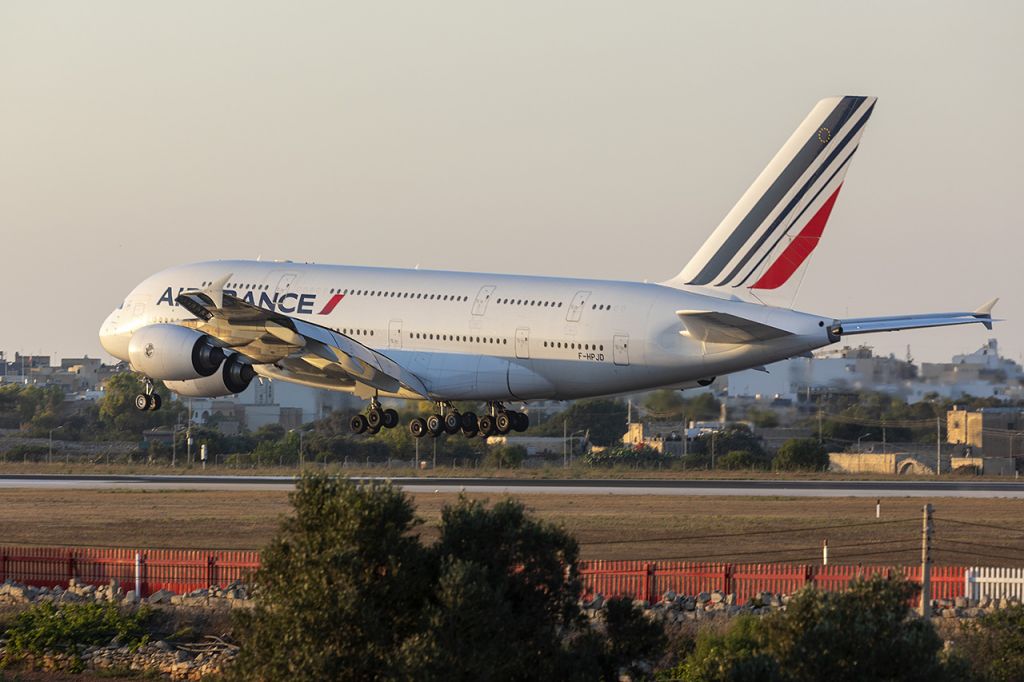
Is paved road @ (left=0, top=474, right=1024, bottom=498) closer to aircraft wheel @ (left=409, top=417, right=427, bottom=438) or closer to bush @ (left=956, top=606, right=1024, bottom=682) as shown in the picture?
Answer: aircraft wheel @ (left=409, top=417, right=427, bottom=438)

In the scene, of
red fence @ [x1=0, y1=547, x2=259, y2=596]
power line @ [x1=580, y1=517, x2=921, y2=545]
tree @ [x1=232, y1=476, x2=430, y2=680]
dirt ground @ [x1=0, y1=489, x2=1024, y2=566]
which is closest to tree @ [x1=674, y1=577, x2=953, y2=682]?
tree @ [x1=232, y1=476, x2=430, y2=680]

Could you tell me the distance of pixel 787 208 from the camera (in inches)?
2116

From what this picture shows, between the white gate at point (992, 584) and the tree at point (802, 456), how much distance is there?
4485 cm

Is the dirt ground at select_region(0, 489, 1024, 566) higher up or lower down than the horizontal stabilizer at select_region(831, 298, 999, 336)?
lower down

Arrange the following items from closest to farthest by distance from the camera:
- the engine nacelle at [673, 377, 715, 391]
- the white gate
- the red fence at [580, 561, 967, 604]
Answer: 1. the white gate
2. the red fence at [580, 561, 967, 604]
3. the engine nacelle at [673, 377, 715, 391]

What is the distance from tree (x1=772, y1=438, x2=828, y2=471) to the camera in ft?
256

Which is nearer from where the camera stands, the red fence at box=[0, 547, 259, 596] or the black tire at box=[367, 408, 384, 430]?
the red fence at box=[0, 547, 259, 596]

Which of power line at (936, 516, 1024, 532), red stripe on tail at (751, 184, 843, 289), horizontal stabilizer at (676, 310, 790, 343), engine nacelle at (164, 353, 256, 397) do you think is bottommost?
power line at (936, 516, 1024, 532)

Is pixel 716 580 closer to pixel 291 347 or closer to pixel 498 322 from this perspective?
pixel 498 322

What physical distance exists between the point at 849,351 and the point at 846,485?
30293 millimetres

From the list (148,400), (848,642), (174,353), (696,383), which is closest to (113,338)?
(148,400)

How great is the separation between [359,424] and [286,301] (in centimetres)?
522

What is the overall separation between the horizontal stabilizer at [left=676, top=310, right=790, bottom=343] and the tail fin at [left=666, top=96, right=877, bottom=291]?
10.5ft

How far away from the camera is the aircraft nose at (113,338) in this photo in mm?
60781
